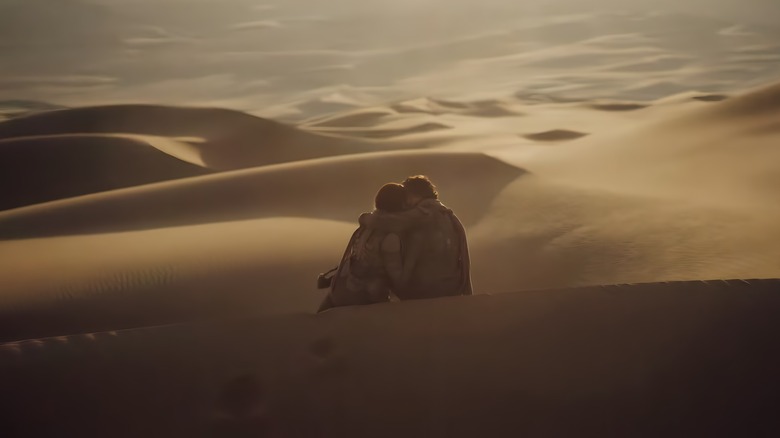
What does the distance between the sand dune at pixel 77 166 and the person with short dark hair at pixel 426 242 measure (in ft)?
49.2

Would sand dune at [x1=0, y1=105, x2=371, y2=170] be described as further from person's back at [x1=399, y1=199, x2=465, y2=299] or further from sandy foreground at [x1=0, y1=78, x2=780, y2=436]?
person's back at [x1=399, y1=199, x2=465, y2=299]

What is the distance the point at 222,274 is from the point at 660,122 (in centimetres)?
1254

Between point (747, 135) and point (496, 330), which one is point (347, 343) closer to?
point (496, 330)

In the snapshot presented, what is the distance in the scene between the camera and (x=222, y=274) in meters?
6.32

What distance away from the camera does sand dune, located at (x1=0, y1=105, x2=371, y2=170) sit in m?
23.3

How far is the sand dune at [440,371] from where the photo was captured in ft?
10.5

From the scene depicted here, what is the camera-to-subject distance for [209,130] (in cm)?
2670

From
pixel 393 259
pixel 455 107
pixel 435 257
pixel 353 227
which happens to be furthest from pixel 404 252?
pixel 455 107

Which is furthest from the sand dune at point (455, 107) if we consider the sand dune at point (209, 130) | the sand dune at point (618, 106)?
the sand dune at point (209, 130)

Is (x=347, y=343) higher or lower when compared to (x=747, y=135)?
lower

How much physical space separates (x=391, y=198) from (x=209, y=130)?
2378 centimetres

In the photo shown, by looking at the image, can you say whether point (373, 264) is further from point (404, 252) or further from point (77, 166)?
point (77, 166)

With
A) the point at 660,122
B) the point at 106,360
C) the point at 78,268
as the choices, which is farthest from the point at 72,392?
the point at 660,122

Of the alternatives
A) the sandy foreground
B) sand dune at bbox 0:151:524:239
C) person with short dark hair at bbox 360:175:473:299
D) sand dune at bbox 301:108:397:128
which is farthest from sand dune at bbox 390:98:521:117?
person with short dark hair at bbox 360:175:473:299
